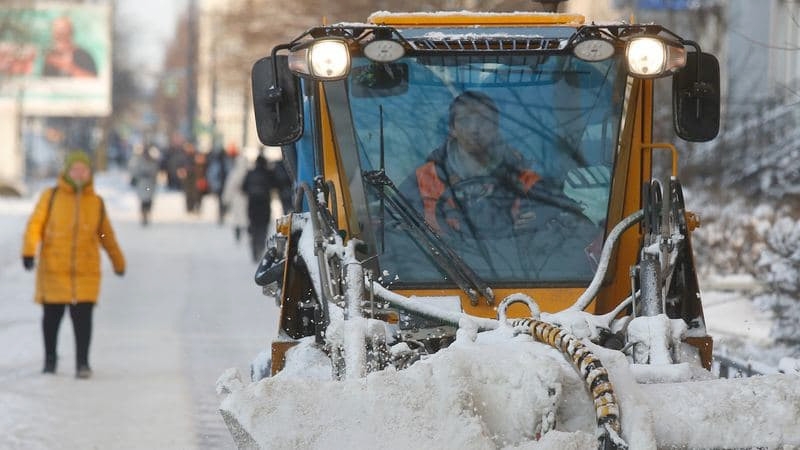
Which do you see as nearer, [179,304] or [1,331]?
[1,331]

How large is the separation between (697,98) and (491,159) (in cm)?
98

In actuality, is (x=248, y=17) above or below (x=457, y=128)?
above

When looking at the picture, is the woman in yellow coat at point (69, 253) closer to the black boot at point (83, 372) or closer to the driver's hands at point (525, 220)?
the black boot at point (83, 372)

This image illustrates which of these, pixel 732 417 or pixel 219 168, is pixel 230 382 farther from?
pixel 219 168

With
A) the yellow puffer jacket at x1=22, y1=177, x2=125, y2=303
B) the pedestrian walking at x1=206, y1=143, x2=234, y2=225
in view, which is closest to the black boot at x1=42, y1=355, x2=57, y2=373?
the yellow puffer jacket at x1=22, y1=177, x2=125, y2=303

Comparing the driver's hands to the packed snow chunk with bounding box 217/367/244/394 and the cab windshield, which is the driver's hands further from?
the packed snow chunk with bounding box 217/367/244/394

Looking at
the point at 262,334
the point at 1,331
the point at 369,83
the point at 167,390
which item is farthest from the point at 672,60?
the point at 1,331

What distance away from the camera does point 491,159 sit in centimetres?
756

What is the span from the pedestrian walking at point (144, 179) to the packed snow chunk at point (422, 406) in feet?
84.2

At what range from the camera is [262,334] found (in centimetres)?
1444

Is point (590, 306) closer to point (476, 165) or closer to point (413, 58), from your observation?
point (476, 165)

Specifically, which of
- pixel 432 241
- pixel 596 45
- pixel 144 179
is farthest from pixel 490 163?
pixel 144 179

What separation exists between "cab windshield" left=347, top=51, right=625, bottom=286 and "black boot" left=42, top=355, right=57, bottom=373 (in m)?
4.96

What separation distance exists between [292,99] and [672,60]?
169 centimetres
